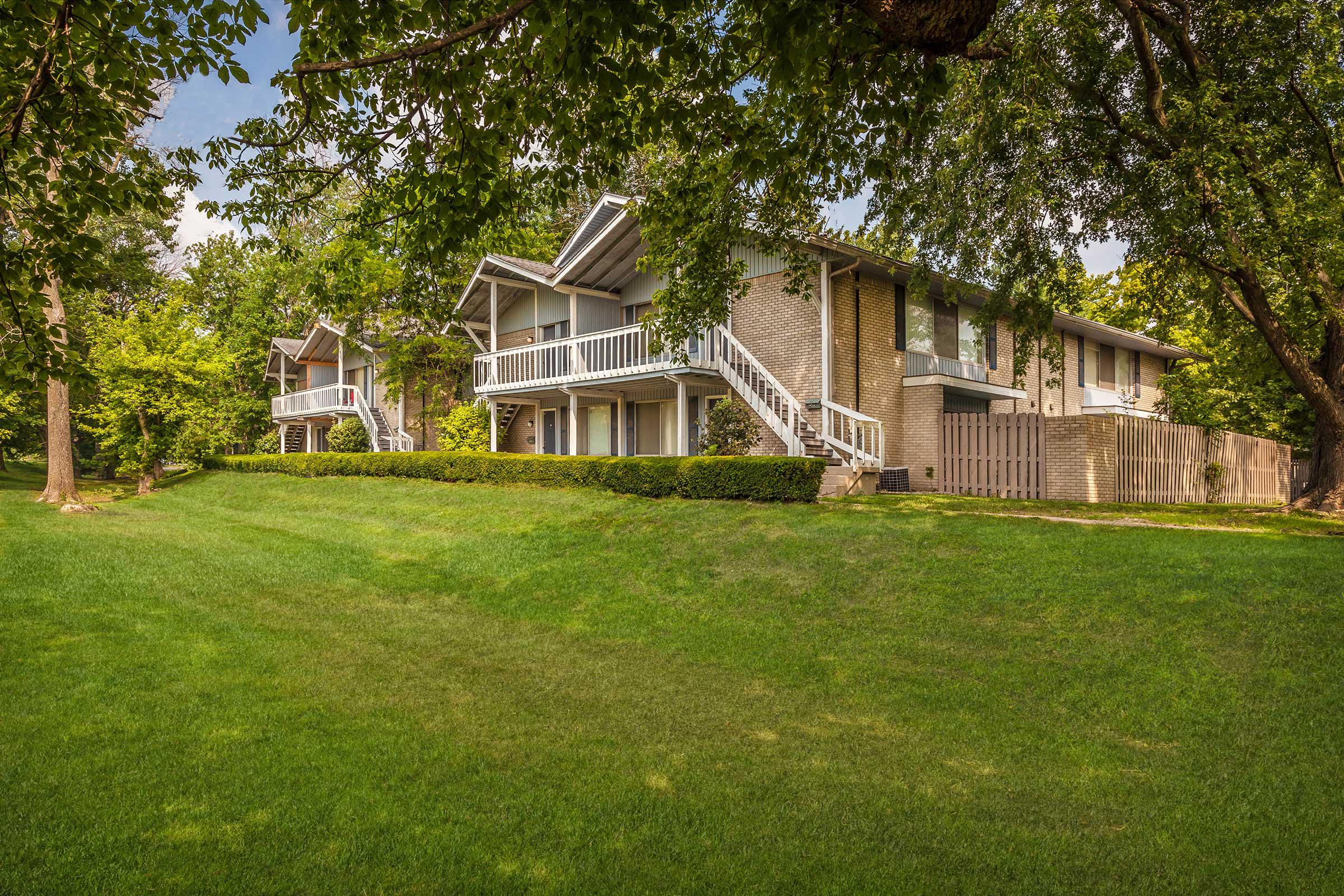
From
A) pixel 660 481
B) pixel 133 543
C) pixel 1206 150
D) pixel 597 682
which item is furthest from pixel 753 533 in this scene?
pixel 133 543

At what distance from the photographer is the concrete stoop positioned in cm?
1566

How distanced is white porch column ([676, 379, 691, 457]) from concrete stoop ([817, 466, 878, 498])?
141 inches

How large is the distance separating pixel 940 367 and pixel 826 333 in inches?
185

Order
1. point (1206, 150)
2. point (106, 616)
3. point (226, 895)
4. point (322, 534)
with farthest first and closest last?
point (322, 534), point (1206, 150), point (106, 616), point (226, 895)

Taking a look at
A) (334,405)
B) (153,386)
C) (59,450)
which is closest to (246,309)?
(334,405)

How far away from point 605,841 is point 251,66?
6.31 m

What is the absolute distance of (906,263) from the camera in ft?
57.2

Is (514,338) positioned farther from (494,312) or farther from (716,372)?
(716,372)

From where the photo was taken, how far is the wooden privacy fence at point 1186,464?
16922mm

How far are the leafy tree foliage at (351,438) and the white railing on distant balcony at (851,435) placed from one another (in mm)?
21205

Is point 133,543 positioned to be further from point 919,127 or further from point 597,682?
point 919,127

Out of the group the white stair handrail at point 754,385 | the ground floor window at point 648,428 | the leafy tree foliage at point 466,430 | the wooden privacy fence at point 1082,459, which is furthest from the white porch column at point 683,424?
the leafy tree foliage at point 466,430

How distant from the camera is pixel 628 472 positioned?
16.9 m

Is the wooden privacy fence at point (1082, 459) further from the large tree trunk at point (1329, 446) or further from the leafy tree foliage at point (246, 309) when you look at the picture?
the leafy tree foliage at point (246, 309)
